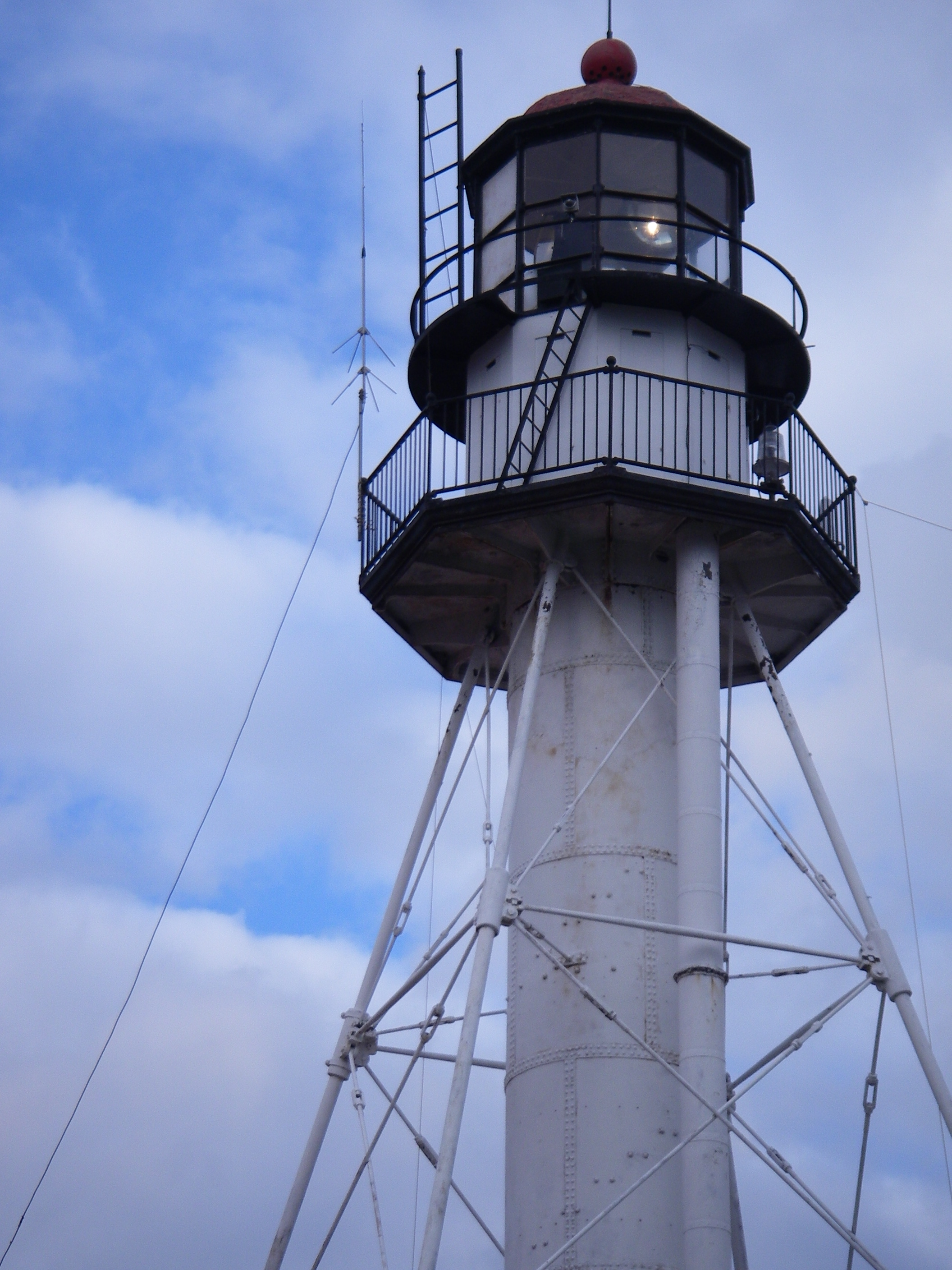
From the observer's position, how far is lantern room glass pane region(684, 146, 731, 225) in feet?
85.5

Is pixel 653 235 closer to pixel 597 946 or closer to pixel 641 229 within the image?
pixel 641 229

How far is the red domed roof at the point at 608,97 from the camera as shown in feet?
85.7

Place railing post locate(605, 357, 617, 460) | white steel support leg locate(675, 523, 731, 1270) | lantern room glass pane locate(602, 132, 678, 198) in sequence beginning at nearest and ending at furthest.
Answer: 1. white steel support leg locate(675, 523, 731, 1270)
2. railing post locate(605, 357, 617, 460)
3. lantern room glass pane locate(602, 132, 678, 198)

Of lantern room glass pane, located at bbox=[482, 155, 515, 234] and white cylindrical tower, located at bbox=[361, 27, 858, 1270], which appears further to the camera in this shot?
lantern room glass pane, located at bbox=[482, 155, 515, 234]

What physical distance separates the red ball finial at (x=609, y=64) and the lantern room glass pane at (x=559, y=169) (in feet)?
4.98

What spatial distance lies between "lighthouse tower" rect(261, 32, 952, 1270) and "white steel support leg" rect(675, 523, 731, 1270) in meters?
0.03

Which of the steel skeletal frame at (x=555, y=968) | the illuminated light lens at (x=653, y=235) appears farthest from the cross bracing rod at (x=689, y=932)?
the illuminated light lens at (x=653, y=235)

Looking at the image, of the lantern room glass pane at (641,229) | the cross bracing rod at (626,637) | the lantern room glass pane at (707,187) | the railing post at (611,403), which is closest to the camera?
the railing post at (611,403)

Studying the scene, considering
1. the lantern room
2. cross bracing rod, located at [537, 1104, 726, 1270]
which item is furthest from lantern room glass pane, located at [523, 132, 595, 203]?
cross bracing rod, located at [537, 1104, 726, 1270]

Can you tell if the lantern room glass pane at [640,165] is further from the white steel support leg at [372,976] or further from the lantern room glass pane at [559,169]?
the white steel support leg at [372,976]

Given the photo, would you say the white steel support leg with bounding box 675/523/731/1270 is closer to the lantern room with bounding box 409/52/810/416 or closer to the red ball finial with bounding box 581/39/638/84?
the lantern room with bounding box 409/52/810/416

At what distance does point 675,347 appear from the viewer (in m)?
25.4

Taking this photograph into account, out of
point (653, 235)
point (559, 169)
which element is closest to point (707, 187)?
point (653, 235)

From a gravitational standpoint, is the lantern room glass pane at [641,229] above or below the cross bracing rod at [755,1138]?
above
